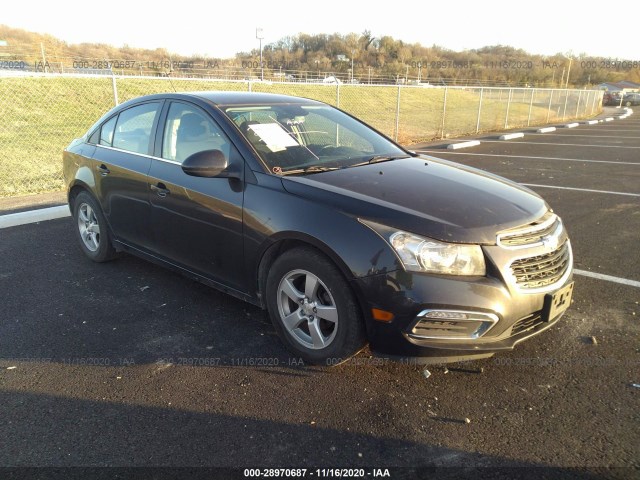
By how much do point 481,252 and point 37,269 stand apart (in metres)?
4.09

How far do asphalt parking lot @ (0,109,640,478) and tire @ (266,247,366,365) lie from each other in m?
0.16

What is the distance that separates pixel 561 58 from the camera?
74.6 m

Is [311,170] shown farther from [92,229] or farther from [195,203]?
[92,229]

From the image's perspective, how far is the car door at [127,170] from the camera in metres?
4.07

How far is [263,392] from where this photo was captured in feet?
9.21

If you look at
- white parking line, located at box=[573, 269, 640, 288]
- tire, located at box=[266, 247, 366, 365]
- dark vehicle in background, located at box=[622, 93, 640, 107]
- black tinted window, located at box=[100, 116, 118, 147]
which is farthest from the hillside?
tire, located at box=[266, 247, 366, 365]

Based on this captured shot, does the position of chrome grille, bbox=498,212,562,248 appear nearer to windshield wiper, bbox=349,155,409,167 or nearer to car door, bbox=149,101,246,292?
Result: windshield wiper, bbox=349,155,409,167

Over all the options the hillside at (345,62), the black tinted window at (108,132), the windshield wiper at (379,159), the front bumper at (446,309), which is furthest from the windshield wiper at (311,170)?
the hillside at (345,62)

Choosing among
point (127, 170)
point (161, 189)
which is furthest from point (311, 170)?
point (127, 170)

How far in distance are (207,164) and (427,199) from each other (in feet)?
4.74

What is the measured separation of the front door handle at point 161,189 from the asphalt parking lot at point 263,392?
87 centimetres

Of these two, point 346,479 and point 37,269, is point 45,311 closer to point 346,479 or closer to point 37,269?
point 37,269

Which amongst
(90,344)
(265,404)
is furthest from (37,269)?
(265,404)

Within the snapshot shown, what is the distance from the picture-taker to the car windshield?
3.44m
